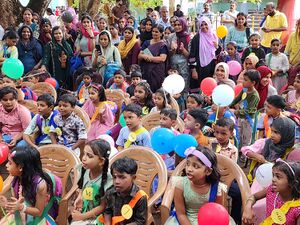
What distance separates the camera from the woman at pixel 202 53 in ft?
22.1

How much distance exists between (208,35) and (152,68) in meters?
1.04

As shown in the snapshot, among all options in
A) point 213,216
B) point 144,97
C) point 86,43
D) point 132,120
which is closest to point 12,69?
point 144,97

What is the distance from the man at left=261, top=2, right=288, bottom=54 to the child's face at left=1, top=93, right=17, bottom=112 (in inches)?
207

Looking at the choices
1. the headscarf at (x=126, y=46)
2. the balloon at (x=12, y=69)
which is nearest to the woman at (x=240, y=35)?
the headscarf at (x=126, y=46)

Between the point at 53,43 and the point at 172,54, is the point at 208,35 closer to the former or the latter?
the point at 172,54

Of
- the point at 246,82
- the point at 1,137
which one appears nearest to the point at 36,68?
the point at 1,137

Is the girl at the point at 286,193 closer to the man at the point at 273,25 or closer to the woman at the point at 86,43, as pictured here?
the woman at the point at 86,43

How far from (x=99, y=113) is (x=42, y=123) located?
684 millimetres

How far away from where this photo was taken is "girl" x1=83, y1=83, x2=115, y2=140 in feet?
15.3

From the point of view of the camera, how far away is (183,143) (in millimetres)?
3264

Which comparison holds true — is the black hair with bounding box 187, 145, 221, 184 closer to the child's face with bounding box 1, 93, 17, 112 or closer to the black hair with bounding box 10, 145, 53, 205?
the black hair with bounding box 10, 145, 53, 205

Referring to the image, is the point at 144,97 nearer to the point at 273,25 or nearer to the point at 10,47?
the point at 10,47

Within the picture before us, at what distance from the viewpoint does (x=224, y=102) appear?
13.8 feet

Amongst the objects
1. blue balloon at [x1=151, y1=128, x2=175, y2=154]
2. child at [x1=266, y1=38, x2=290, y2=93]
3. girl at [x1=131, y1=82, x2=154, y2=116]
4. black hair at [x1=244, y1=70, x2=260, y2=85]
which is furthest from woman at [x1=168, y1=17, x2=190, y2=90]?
blue balloon at [x1=151, y1=128, x2=175, y2=154]
